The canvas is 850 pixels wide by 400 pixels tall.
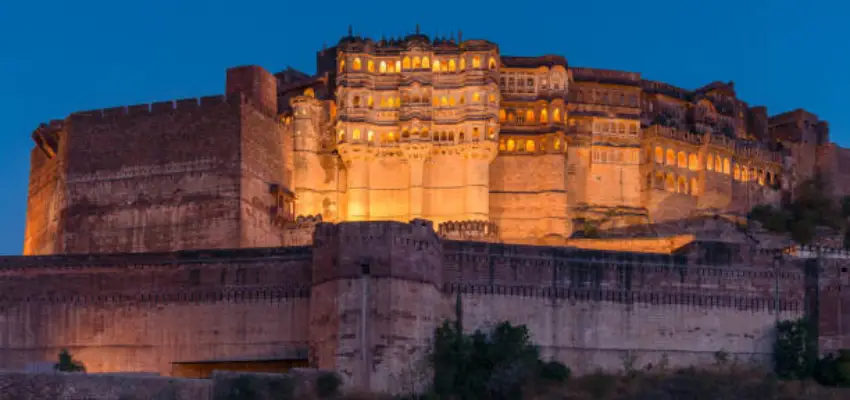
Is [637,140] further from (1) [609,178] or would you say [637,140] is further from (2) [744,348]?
(2) [744,348]

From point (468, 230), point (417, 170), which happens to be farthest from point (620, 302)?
point (417, 170)

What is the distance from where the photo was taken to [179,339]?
61.4m

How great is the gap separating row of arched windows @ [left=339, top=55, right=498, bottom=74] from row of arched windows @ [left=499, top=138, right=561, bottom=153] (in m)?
4.05

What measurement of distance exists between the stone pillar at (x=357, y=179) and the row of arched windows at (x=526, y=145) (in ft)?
24.2

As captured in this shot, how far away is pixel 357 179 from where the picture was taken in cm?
7800

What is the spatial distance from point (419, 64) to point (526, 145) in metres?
6.99

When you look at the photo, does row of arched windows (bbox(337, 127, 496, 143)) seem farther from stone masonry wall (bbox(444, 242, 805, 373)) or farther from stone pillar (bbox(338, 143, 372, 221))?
stone masonry wall (bbox(444, 242, 805, 373))

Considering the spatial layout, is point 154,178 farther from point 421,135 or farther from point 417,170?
point 421,135

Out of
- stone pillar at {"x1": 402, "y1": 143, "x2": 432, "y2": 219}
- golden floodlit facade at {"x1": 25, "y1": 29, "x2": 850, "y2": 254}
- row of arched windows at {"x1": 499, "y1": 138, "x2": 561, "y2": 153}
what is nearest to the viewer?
golden floodlit facade at {"x1": 25, "y1": 29, "x2": 850, "y2": 254}

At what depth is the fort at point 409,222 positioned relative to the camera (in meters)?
60.2

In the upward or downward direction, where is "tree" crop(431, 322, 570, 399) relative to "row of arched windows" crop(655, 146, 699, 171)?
downward

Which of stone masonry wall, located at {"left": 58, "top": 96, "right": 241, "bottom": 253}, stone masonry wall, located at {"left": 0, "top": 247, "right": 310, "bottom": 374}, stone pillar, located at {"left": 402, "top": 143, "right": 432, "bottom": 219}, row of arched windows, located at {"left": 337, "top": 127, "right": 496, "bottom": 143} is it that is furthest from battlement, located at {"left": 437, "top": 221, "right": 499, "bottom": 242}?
stone masonry wall, located at {"left": 0, "top": 247, "right": 310, "bottom": 374}

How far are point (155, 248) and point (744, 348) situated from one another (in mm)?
27418

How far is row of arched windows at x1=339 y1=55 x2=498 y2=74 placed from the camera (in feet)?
259
